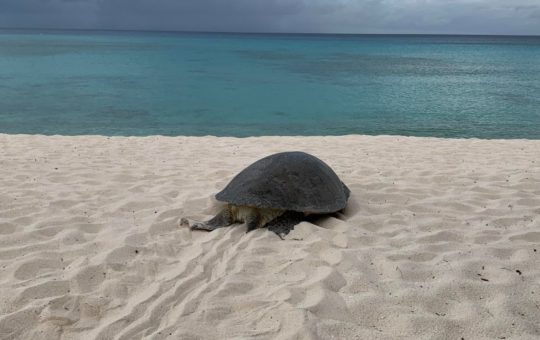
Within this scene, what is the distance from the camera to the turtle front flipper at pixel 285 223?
4.46 metres

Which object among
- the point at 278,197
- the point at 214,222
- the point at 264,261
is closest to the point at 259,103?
the point at 214,222

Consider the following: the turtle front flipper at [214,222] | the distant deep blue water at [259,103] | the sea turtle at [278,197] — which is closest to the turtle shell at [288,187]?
the sea turtle at [278,197]

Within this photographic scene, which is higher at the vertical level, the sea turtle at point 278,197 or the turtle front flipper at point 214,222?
the sea turtle at point 278,197

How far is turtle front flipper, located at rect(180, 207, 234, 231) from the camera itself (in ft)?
15.2

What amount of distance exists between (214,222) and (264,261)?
95cm

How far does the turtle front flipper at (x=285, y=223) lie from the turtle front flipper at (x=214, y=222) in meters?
0.44

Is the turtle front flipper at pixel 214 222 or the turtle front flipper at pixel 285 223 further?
the turtle front flipper at pixel 214 222

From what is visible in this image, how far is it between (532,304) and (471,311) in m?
0.49

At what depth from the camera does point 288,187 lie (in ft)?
15.2

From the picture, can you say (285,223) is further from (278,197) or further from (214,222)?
(214,222)

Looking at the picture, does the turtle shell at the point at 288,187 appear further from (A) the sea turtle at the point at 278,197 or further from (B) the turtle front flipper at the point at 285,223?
(B) the turtle front flipper at the point at 285,223

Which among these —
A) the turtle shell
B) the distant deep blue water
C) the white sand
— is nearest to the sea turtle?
the turtle shell

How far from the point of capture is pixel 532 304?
3258mm

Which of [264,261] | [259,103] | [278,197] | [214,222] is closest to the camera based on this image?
[264,261]
